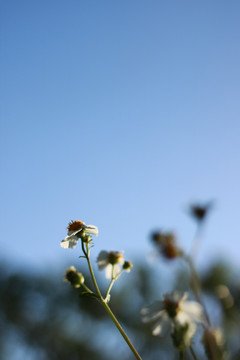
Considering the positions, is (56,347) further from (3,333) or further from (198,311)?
(198,311)

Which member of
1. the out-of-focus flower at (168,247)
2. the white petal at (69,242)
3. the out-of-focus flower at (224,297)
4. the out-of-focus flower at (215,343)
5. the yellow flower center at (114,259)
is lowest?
the out-of-focus flower at (224,297)

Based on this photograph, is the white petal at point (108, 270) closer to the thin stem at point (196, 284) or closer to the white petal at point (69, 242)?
the white petal at point (69, 242)

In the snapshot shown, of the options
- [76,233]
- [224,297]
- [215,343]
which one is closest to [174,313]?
[215,343]

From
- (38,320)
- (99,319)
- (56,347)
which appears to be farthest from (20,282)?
(99,319)

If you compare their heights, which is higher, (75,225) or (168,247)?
(75,225)

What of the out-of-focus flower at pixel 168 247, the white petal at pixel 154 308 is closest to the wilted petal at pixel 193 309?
the white petal at pixel 154 308

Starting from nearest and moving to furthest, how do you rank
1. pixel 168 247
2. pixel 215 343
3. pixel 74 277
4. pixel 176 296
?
pixel 215 343 < pixel 176 296 < pixel 168 247 < pixel 74 277

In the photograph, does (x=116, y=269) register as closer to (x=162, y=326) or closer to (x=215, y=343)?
(x=162, y=326)
